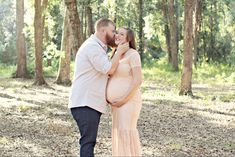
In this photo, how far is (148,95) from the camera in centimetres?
1742

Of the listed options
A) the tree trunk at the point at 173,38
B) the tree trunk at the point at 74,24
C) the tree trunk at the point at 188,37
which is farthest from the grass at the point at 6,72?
the tree trunk at the point at 74,24

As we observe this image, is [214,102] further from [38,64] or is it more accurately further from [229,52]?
[229,52]

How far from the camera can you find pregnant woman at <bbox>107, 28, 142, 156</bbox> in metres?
6.04

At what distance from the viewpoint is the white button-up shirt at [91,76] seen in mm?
5824

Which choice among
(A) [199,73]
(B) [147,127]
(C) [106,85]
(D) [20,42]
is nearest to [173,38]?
(A) [199,73]

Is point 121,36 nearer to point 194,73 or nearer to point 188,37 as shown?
point 188,37

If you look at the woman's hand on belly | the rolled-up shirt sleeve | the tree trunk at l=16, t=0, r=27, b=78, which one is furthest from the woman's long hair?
the tree trunk at l=16, t=0, r=27, b=78

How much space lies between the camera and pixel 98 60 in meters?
5.80

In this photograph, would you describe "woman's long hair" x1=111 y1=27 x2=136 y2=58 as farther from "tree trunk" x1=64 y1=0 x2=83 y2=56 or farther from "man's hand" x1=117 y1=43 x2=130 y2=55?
"tree trunk" x1=64 y1=0 x2=83 y2=56

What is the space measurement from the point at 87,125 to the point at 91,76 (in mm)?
601

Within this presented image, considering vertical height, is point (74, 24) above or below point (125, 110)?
above

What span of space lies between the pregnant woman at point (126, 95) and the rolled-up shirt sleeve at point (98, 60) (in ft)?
0.90

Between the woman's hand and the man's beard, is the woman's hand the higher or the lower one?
the lower one

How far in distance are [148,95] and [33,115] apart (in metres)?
6.08
